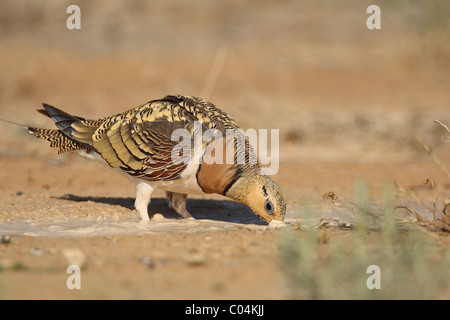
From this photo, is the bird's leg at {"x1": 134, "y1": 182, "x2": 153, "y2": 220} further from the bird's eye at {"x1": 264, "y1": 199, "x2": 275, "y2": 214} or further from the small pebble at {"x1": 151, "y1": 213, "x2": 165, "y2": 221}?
the bird's eye at {"x1": 264, "y1": 199, "x2": 275, "y2": 214}

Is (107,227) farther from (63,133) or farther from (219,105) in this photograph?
(219,105)

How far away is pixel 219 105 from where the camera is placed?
522 inches

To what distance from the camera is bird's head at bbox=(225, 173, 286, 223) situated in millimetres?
5637

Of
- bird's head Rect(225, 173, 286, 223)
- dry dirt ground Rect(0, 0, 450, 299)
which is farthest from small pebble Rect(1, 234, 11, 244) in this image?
bird's head Rect(225, 173, 286, 223)

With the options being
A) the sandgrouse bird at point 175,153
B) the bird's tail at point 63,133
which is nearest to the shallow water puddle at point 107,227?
the sandgrouse bird at point 175,153

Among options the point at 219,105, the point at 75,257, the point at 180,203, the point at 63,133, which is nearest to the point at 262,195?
the point at 180,203

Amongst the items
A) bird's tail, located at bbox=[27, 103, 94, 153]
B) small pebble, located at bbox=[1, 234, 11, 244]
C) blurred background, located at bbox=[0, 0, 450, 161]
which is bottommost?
small pebble, located at bbox=[1, 234, 11, 244]

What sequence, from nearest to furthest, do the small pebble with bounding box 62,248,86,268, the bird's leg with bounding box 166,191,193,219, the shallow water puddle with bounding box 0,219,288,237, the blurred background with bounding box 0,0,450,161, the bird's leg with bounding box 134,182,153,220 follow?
the small pebble with bounding box 62,248,86,268, the shallow water puddle with bounding box 0,219,288,237, the bird's leg with bounding box 134,182,153,220, the bird's leg with bounding box 166,191,193,219, the blurred background with bounding box 0,0,450,161

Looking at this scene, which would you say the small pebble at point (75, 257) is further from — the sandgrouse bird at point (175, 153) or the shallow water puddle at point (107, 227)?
the sandgrouse bird at point (175, 153)

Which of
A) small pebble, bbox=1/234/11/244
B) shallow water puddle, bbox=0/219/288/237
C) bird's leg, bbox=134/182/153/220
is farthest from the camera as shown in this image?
bird's leg, bbox=134/182/153/220

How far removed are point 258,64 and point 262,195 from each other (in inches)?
555

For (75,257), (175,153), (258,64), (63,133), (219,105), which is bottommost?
(75,257)

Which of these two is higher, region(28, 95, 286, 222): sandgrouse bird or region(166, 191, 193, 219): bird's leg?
region(28, 95, 286, 222): sandgrouse bird

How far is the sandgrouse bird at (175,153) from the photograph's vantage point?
5727 mm
